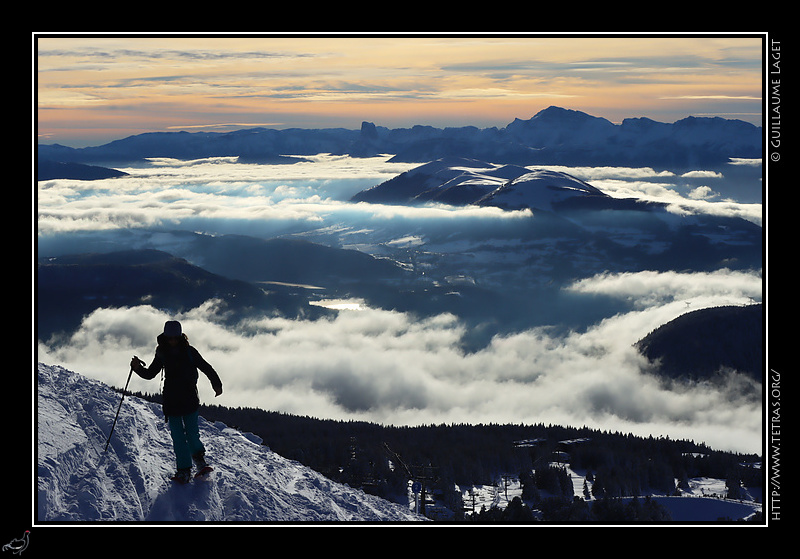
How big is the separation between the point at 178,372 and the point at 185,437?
169 cm

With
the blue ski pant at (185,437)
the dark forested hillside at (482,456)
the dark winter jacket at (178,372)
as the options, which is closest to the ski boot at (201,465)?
the blue ski pant at (185,437)

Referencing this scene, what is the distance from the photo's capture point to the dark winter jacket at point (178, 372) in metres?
15.9

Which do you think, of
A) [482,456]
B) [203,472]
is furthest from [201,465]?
[482,456]

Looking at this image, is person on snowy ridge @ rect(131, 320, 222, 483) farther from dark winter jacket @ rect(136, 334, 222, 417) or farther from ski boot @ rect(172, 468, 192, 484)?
ski boot @ rect(172, 468, 192, 484)

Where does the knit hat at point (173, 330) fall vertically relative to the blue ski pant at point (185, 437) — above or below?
above

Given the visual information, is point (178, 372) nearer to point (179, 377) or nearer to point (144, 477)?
point (179, 377)

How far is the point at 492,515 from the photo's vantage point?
22.9m

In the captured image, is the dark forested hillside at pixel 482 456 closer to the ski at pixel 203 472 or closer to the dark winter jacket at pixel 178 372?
the ski at pixel 203 472

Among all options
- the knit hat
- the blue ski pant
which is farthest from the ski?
the knit hat

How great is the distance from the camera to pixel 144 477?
57.6 ft

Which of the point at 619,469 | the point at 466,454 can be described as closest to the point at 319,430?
the point at 466,454
